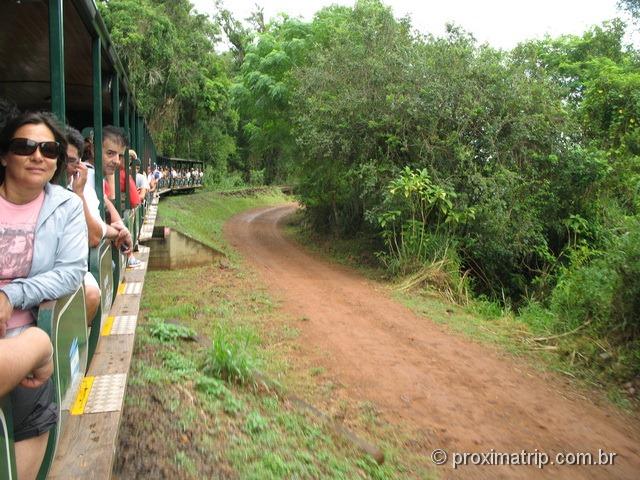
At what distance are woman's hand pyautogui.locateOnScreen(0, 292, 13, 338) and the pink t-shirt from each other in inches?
4.4

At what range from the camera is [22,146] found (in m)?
2.07

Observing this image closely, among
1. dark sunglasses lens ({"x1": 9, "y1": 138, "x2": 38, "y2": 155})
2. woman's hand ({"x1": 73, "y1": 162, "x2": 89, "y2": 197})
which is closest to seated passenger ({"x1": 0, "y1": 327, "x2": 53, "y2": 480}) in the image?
dark sunglasses lens ({"x1": 9, "y1": 138, "x2": 38, "y2": 155})

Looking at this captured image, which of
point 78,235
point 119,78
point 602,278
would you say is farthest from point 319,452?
point 602,278

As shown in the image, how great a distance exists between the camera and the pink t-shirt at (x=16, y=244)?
202 centimetres

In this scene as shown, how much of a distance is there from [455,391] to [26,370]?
477 centimetres

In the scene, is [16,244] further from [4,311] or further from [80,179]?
[80,179]

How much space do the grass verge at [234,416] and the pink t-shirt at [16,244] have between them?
133cm

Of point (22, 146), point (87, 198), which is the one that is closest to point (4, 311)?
point (22, 146)

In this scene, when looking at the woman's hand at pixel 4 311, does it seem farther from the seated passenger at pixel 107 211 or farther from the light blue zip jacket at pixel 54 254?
the seated passenger at pixel 107 211

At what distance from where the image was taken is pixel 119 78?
5355 millimetres

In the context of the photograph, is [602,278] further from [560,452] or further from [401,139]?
[401,139]

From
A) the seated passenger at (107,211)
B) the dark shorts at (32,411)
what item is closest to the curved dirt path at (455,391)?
the seated passenger at (107,211)

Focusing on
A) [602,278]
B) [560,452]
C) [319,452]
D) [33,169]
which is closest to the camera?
[33,169]

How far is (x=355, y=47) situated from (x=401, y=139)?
2.94m
